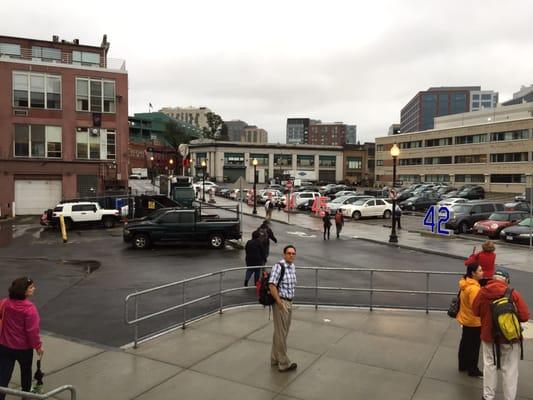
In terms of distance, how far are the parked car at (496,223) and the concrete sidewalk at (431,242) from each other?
1.63m

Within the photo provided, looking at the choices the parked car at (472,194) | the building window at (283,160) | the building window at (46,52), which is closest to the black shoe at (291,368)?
the parked car at (472,194)

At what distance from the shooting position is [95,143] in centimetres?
3988

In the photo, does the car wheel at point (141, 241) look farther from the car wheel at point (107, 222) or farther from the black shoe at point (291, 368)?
the black shoe at point (291, 368)

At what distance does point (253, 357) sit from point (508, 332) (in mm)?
3785

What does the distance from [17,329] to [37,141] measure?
3653cm

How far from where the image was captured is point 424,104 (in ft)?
589

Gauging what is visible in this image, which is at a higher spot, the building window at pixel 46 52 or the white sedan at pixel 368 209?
the building window at pixel 46 52

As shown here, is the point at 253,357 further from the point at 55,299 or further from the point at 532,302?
the point at 532,302

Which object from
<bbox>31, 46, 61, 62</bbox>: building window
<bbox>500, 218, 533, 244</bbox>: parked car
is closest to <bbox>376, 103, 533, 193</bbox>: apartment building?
<bbox>500, 218, 533, 244</bbox>: parked car

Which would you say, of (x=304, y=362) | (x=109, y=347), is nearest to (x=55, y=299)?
(x=109, y=347)

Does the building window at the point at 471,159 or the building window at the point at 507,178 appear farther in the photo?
the building window at the point at 471,159

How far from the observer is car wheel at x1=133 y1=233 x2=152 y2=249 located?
20.5m

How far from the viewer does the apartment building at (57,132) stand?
3725 centimetres

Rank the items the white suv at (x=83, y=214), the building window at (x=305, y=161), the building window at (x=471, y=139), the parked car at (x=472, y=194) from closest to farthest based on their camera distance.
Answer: the white suv at (x=83, y=214), the parked car at (x=472, y=194), the building window at (x=471, y=139), the building window at (x=305, y=161)
